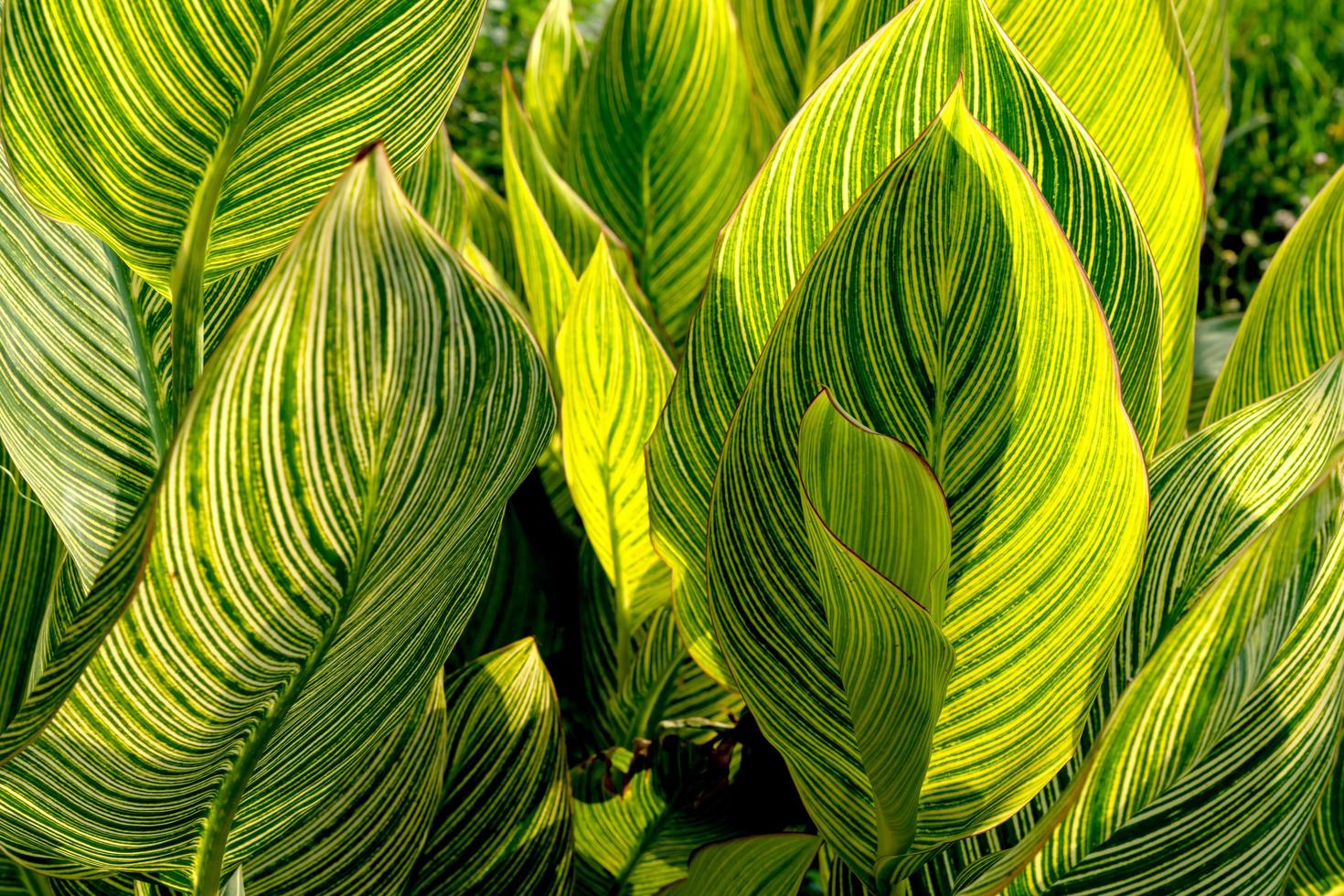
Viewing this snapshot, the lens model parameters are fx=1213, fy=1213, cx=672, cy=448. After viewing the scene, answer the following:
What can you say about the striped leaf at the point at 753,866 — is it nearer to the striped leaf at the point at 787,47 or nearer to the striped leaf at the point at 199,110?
the striped leaf at the point at 199,110

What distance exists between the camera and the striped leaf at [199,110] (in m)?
0.44

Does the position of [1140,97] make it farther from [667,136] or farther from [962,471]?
[667,136]

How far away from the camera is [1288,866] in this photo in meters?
0.48

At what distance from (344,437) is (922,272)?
8.3 inches

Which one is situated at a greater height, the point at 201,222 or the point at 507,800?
the point at 201,222

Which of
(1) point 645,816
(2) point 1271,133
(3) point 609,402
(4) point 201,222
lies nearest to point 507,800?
(1) point 645,816

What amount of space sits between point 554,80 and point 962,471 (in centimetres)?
Answer: 73

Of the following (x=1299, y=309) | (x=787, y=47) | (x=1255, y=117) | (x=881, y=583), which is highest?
(x=787, y=47)

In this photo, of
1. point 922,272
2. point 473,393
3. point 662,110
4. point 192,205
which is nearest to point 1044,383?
point 922,272

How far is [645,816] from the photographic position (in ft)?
2.25

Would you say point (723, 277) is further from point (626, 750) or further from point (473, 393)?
point (626, 750)

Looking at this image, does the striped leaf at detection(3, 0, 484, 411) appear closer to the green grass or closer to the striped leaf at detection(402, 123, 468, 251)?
the striped leaf at detection(402, 123, 468, 251)

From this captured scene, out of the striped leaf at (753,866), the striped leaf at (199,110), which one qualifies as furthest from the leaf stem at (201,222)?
the striped leaf at (753,866)

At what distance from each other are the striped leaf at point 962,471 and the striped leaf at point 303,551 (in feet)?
0.34
